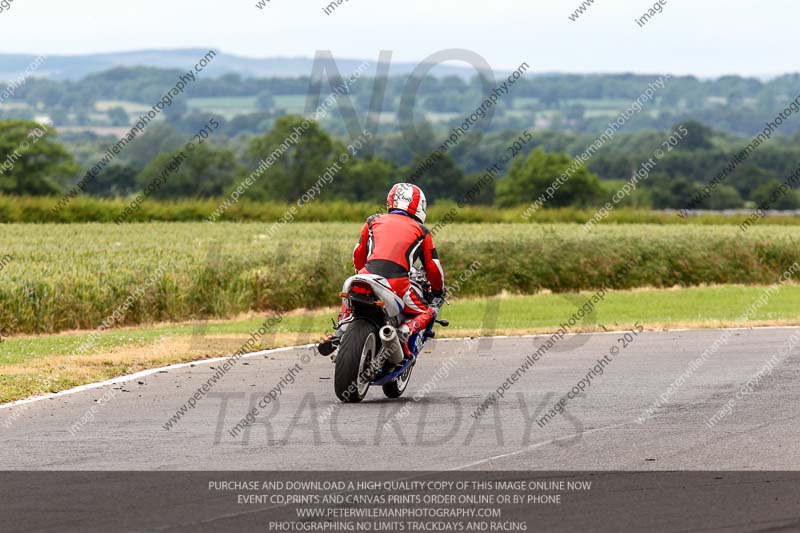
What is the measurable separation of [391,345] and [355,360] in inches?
17.5

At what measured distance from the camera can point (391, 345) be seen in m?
12.3

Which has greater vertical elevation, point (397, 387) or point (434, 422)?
point (434, 422)

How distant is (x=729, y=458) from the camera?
31.0 feet

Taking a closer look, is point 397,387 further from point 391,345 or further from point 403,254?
point 403,254

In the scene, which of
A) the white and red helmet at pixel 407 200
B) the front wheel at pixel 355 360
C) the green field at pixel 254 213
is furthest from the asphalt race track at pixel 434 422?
the green field at pixel 254 213

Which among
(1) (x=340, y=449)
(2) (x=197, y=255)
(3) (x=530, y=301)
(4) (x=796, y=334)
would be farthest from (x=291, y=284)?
(1) (x=340, y=449)

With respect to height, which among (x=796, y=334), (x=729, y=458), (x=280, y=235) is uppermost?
(x=729, y=458)

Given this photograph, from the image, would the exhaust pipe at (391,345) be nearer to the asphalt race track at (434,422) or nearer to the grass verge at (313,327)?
the asphalt race track at (434,422)

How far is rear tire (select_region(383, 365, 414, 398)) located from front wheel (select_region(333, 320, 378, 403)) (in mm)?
559

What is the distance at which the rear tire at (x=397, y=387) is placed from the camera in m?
12.8

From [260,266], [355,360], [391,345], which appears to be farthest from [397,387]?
[260,266]

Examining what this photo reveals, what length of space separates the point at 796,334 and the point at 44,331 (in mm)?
13235

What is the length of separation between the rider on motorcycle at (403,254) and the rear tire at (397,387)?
0.35 m
